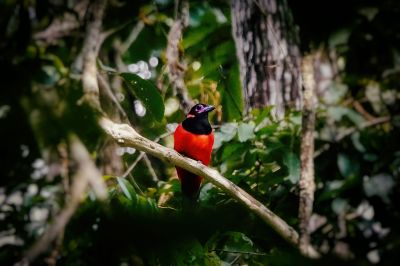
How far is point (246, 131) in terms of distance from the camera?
306cm

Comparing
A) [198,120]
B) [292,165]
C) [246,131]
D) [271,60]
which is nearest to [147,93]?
[246,131]

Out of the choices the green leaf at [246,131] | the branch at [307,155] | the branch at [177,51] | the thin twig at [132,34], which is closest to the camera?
the branch at [307,155]

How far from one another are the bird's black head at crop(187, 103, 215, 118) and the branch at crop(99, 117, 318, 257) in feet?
4.39

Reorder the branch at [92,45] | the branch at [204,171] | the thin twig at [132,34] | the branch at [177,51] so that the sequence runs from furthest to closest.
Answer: the thin twig at [132,34] < the branch at [177,51] < the branch at [92,45] < the branch at [204,171]

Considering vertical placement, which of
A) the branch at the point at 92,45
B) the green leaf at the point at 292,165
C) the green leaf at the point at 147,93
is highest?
the branch at the point at 92,45

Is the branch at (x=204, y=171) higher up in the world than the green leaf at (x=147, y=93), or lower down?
lower down

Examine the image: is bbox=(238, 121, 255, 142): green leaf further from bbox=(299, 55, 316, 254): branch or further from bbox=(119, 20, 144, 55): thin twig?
bbox=(119, 20, 144, 55): thin twig

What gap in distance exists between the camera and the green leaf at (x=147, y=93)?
238 cm

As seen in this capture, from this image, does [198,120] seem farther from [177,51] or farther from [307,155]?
[307,155]

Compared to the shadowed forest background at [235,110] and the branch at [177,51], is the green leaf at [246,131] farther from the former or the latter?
the branch at [177,51]

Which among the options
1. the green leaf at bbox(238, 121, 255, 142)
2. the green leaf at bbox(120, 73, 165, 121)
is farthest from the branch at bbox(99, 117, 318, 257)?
the green leaf at bbox(238, 121, 255, 142)

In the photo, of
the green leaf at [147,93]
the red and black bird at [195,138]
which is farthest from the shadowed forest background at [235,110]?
the red and black bird at [195,138]

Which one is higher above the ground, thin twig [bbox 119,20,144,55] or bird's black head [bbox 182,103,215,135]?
thin twig [bbox 119,20,144,55]

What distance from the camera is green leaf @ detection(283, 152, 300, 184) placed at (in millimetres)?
3049
